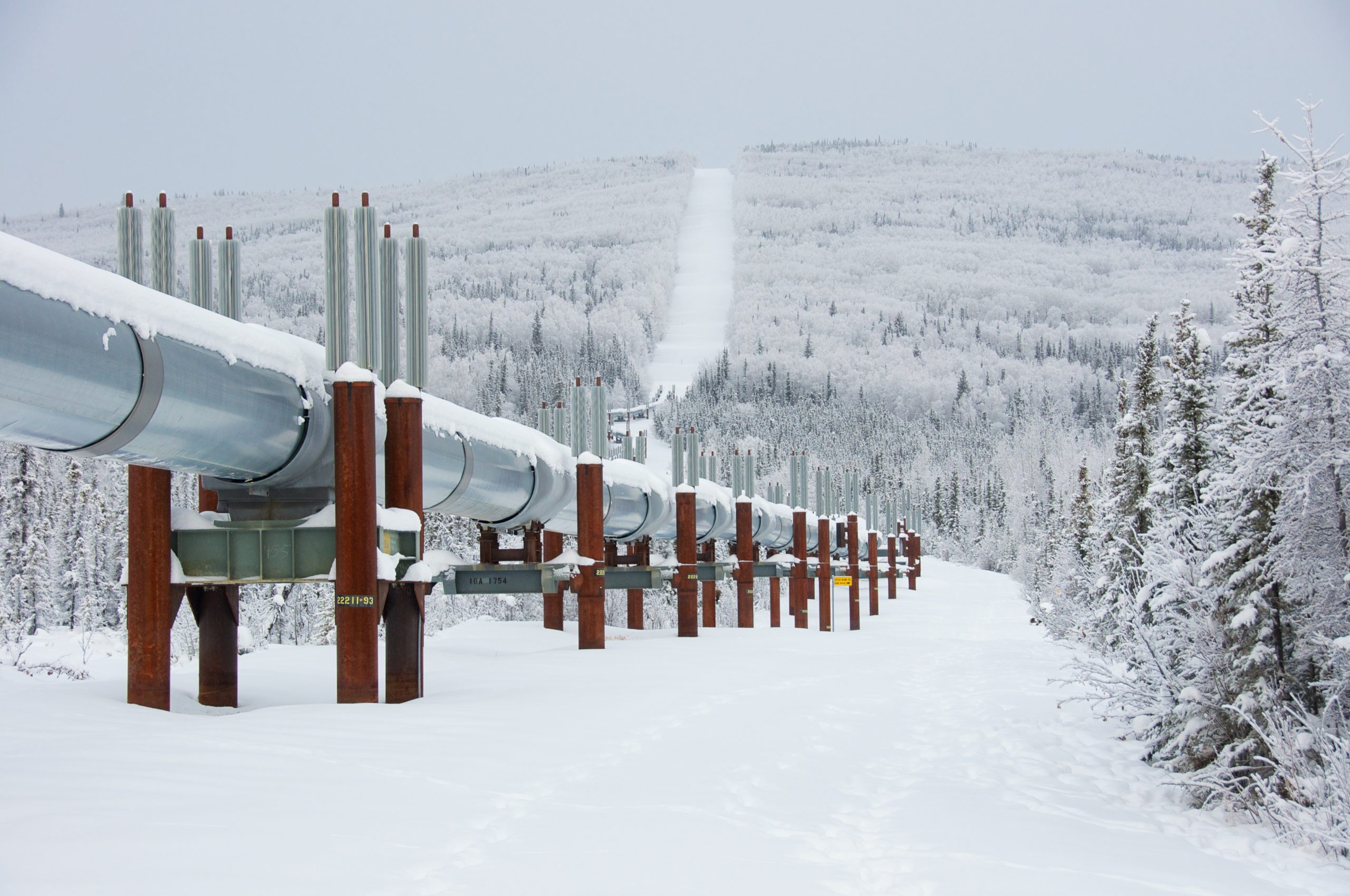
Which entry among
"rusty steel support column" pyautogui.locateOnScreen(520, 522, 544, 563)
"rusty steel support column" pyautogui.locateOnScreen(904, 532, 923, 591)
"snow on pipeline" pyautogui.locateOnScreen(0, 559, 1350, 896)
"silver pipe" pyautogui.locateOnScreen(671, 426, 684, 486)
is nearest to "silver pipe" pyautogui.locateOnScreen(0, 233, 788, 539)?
"snow on pipeline" pyautogui.locateOnScreen(0, 559, 1350, 896)

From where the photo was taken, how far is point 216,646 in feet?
40.4

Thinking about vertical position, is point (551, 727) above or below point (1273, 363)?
below

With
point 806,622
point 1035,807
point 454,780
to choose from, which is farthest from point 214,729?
point 806,622

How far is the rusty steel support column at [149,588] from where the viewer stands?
11.4m

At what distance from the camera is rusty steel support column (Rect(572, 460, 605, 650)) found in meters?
20.0

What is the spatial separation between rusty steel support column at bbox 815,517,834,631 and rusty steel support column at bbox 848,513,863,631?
134 centimetres

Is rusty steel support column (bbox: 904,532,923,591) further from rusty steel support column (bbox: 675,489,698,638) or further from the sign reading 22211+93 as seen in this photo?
the sign reading 22211+93

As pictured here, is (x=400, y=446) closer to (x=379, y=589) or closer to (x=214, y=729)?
(x=379, y=589)

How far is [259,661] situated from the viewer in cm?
1617

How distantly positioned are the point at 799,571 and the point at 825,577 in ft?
5.70

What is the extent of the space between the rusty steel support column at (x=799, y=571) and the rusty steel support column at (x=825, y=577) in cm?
67

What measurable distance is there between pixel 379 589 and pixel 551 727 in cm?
266

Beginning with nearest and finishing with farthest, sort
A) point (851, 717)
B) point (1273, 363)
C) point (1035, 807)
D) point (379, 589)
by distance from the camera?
point (1035, 807), point (1273, 363), point (379, 589), point (851, 717)

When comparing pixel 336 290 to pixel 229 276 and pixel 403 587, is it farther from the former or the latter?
pixel 403 587
